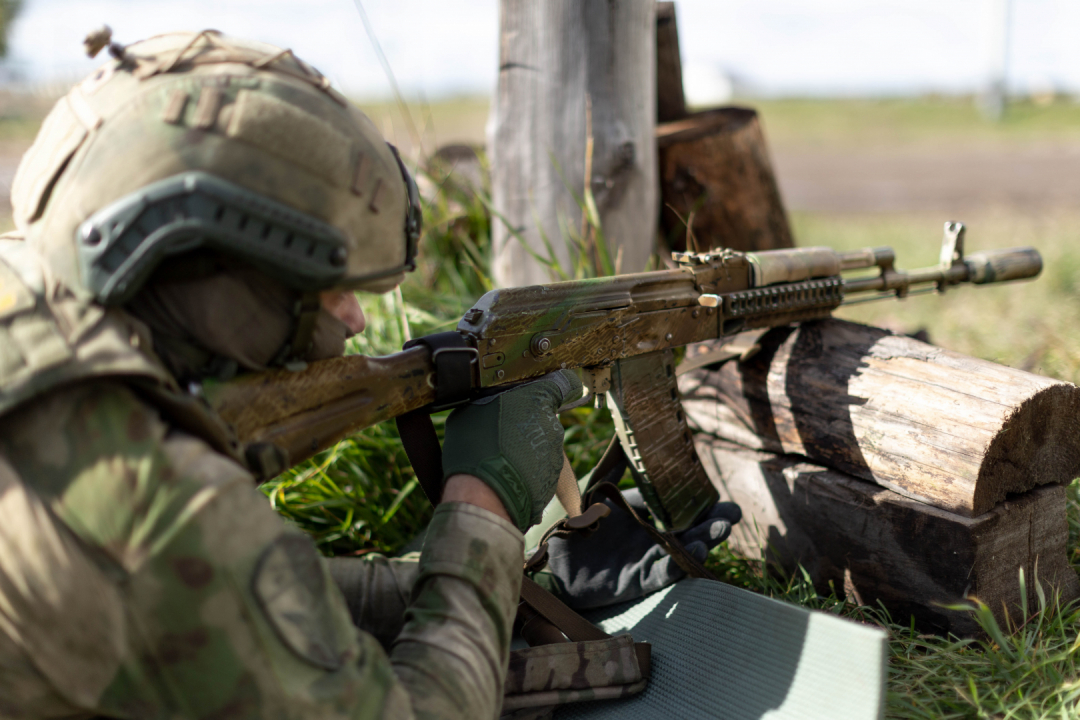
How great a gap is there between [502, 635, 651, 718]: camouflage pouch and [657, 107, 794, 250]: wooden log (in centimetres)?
263

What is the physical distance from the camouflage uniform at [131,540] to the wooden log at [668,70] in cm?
352

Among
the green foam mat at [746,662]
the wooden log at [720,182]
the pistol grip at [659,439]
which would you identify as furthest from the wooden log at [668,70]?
the green foam mat at [746,662]

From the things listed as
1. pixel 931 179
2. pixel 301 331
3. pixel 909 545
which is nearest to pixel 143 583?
pixel 301 331

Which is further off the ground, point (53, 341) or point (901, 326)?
point (53, 341)

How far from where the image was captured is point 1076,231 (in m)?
8.31

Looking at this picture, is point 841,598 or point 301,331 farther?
point 841,598

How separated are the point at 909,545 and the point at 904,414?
0.44 m

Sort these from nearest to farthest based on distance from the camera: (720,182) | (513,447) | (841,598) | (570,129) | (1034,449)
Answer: (513,447) → (1034,449) → (841,598) → (570,129) → (720,182)

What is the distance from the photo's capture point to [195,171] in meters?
1.47

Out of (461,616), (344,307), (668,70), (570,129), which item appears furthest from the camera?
(668,70)

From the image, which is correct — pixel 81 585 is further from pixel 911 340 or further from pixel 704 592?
pixel 911 340

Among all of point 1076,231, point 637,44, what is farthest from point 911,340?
point 1076,231

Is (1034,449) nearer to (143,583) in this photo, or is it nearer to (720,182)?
(720,182)

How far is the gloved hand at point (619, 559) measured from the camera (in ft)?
8.64
